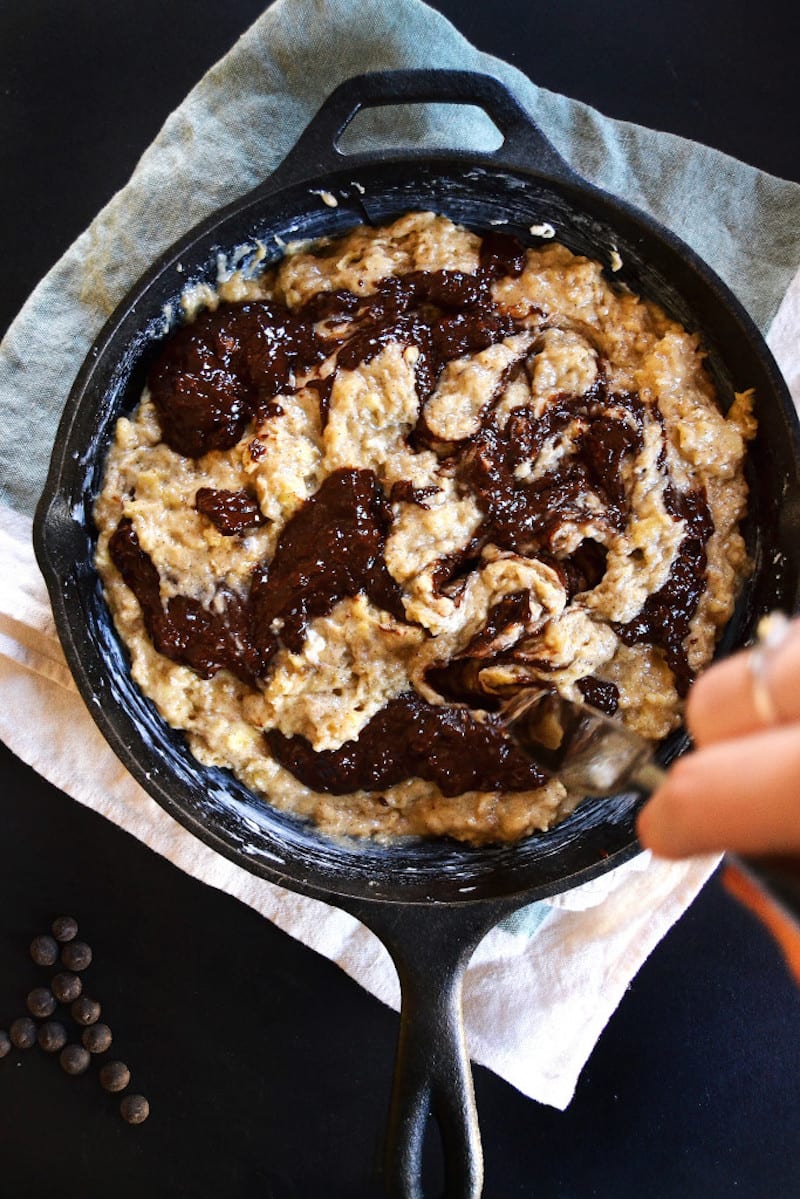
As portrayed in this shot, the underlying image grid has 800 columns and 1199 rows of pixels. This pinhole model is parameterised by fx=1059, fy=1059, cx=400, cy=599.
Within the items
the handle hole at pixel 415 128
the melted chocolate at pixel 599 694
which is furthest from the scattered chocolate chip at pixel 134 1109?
the handle hole at pixel 415 128

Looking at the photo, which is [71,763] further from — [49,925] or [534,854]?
[534,854]

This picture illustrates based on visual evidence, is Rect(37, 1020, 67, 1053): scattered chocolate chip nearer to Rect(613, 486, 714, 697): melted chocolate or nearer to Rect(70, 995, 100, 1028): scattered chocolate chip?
Rect(70, 995, 100, 1028): scattered chocolate chip

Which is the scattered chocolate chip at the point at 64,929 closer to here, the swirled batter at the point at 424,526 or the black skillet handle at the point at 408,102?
the swirled batter at the point at 424,526

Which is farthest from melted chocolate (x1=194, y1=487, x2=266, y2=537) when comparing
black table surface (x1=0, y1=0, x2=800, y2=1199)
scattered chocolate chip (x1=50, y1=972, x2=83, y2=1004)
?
scattered chocolate chip (x1=50, y1=972, x2=83, y2=1004)

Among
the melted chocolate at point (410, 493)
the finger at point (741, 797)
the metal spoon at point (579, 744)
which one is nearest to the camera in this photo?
the finger at point (741, 797)

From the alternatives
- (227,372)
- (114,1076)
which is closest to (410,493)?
(227,372)

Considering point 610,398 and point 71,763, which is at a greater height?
point 610,398

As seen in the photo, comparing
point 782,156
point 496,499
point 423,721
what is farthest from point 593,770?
point 782,156

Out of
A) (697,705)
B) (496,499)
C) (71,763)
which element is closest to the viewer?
(697,705)
